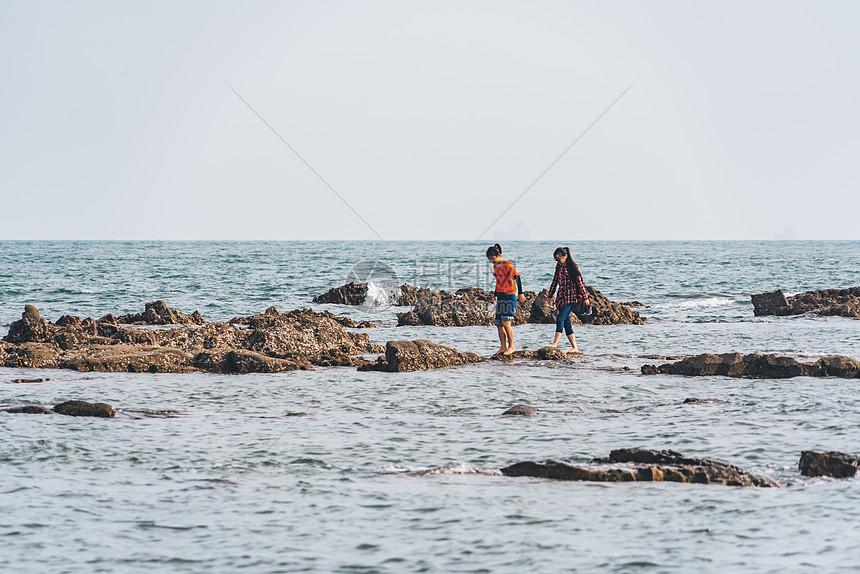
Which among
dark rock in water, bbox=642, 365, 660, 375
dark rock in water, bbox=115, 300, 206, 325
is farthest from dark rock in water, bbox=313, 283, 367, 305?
dark rock in water, bbox=642, 365, 660, 375

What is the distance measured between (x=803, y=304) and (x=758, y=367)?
15.2 metres

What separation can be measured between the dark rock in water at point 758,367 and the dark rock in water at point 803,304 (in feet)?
43.2

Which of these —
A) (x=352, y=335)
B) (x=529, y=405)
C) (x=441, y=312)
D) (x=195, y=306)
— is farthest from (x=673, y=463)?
(x=195, y=306)

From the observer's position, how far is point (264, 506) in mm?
6355

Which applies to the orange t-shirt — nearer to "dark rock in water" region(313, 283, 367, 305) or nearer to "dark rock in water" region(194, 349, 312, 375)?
"dark rock in water" region(194, 349, 312, 375)

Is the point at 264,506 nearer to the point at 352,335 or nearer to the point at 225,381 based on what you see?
the point at 225,381

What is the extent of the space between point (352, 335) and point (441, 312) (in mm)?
5601

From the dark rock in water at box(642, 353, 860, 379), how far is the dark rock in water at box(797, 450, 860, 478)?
18.6 feet

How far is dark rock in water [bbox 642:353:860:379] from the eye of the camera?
12.5m

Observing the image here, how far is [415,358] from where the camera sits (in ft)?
46.3

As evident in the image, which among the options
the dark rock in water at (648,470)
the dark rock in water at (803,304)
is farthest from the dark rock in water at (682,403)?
the dark rock in water at (803,304)

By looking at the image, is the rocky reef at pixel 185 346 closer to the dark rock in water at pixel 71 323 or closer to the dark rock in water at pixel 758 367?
the dark rock in water at pixel 71 323

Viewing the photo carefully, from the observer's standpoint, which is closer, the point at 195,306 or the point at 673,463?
the point at 673,463

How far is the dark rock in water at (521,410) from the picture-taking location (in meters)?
9.98
